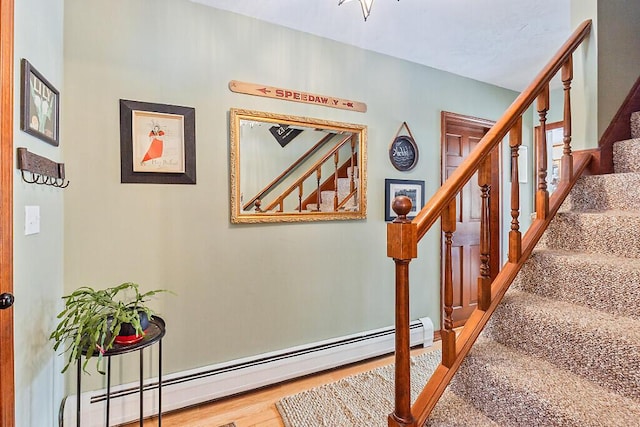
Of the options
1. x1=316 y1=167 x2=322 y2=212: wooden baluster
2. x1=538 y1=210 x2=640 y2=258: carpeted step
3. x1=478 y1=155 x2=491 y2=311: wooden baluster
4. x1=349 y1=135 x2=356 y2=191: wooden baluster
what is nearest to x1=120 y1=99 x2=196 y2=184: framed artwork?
x1=316 y1=167 x2=322 y2=212: wooden baluster

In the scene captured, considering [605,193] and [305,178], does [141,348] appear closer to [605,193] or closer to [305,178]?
[305,178]

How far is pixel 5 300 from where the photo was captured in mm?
1015

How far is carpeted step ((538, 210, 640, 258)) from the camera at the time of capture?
4.78ft

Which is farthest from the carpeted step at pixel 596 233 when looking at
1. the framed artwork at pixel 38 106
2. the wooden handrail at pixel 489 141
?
the framed artwork at pixel 38 106

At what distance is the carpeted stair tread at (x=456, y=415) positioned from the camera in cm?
119

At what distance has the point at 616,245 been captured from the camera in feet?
4.90

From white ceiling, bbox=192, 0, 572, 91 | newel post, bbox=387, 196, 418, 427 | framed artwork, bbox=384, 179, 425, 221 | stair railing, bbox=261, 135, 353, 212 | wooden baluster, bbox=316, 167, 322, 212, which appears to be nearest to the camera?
newel post, bbox=387, 196, 418, 427

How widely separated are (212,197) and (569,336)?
74.9 inches

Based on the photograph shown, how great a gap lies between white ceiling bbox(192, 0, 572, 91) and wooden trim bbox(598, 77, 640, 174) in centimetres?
71

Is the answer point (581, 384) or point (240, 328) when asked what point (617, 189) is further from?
point (240, 328)

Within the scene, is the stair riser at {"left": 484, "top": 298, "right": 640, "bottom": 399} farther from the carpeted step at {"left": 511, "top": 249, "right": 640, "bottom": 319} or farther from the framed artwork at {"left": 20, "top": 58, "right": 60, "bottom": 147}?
the framed artwork at {"left": 20, "top": 58, "right": 60, "bottom": 147}

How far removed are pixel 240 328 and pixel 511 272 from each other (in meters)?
1.63

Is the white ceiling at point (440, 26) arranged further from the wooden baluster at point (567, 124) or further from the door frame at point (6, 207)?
the door frame at point (6, 207)

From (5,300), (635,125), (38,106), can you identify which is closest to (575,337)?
(635,125)
